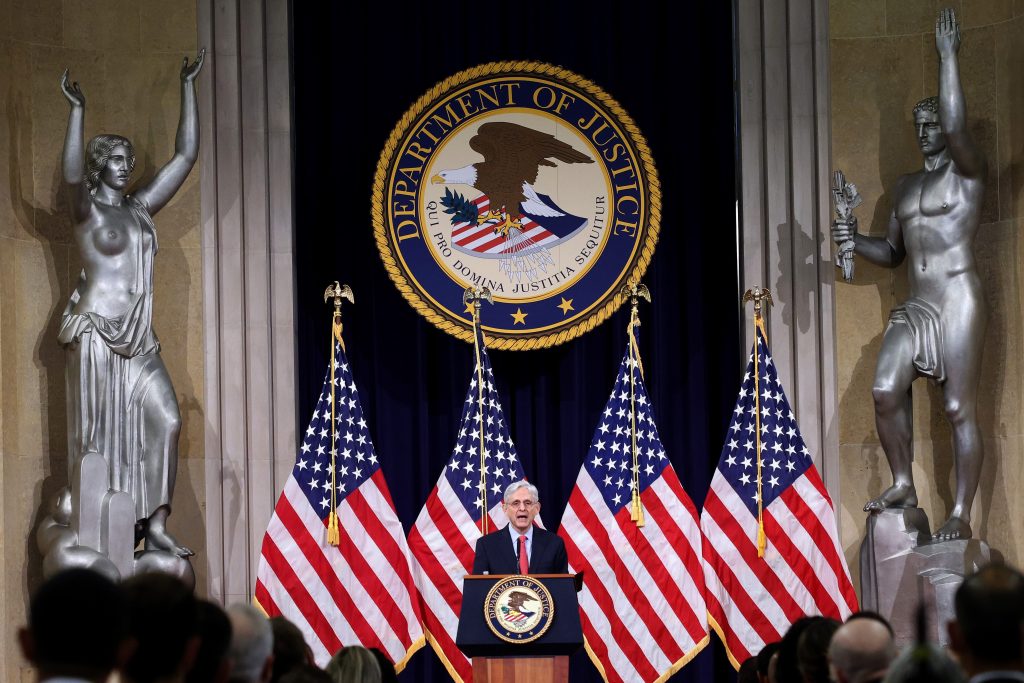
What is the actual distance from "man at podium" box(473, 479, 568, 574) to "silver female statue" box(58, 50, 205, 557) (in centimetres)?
171

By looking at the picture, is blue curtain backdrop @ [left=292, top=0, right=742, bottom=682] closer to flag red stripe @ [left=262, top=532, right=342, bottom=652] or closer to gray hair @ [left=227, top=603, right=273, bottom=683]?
flag red stripe @ [left=262, top=532, right=342, bottom=652]

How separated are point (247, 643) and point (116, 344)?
5.63 m

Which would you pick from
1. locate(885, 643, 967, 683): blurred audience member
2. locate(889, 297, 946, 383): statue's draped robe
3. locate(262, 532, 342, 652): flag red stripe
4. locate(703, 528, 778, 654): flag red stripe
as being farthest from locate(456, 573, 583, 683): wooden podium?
locate(885, 643, 967, 683): blurred audience member

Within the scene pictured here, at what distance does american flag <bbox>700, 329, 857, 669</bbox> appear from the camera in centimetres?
871

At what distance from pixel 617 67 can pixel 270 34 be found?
6.99 ft

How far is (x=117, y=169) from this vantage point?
28.9ft

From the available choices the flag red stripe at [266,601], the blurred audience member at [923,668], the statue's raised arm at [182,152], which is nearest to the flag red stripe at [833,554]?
the flag red stripe at [266,601]

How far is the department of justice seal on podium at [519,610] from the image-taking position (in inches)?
279

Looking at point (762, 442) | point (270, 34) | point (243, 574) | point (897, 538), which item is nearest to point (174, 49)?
point (270, 34)

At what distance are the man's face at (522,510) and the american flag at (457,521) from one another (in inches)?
28.2

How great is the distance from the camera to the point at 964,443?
29.1ft

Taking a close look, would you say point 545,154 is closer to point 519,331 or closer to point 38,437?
point 519,331

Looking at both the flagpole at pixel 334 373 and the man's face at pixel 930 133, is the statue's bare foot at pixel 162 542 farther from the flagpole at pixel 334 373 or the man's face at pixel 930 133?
the man's face at pixel 930 133

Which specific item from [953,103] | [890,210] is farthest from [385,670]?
[890,210]
